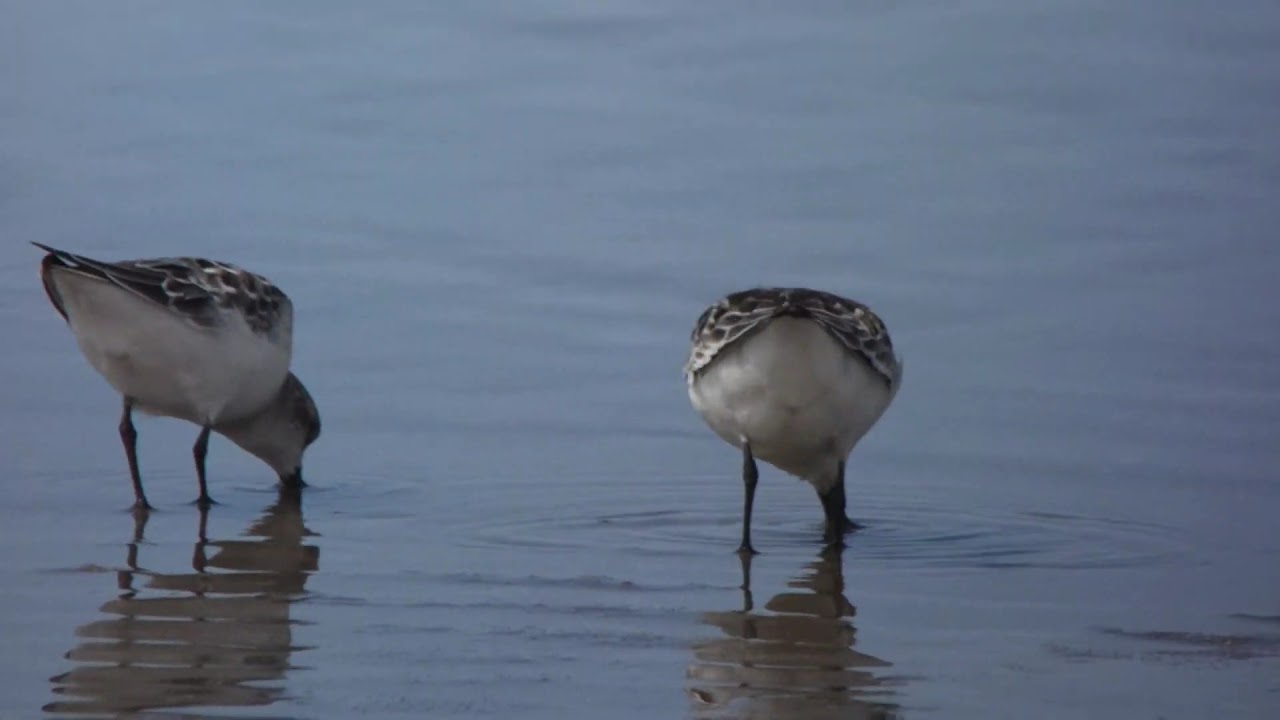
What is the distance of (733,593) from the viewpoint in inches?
264

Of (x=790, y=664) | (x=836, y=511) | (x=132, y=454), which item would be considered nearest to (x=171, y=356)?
(x=132, y=454)

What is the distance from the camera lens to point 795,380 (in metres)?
7.23

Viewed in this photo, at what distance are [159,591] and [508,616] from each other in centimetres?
106

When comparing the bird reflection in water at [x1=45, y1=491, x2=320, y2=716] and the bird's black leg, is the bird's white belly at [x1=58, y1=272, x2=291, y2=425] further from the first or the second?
the bird's black leg

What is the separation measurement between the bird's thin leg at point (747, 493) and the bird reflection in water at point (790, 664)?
1.73 ft

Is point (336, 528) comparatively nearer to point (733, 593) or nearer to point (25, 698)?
point (733, 593)

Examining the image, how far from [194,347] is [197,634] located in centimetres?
262

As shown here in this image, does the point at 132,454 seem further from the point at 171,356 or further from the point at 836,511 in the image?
the point at 836,511

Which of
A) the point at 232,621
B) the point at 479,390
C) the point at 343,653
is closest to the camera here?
the point at 343,653

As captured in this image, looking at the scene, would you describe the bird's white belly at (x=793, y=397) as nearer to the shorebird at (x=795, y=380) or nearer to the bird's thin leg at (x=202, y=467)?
the shorebird at (x=795, y=380)

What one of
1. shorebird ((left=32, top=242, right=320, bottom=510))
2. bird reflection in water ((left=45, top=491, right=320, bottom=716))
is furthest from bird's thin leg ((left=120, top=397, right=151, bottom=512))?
bird reflection in water ((left=45, top=491, right=320, bottom=716))

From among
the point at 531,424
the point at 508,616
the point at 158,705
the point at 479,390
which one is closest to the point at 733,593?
the point at 508,616

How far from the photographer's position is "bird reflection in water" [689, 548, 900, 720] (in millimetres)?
5234

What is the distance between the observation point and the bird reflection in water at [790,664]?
206 inches
